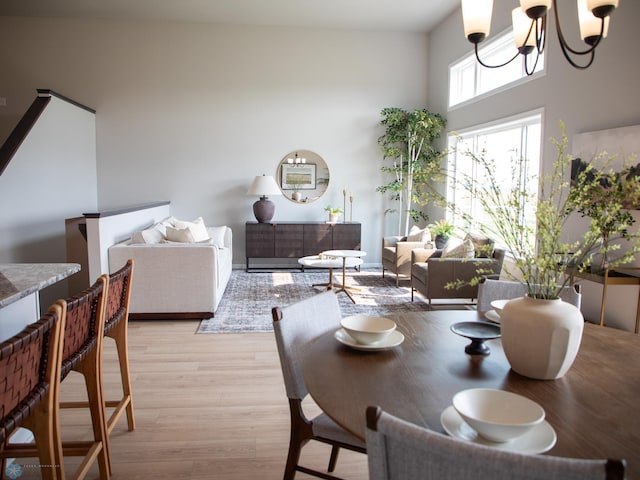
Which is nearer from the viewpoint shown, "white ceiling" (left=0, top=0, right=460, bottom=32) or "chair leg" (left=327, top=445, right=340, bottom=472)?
"chair leg" (left=327, top=445, right=340, bottom=472)

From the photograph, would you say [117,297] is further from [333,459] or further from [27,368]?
[333,459]

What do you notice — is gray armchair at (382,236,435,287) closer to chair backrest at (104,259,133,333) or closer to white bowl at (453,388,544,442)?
chair backrest at (104,259,133,333)

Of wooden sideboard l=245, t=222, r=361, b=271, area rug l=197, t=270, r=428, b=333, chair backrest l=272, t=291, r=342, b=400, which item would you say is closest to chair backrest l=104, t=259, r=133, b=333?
chair backrest l=272, t=291, r=342, b=400

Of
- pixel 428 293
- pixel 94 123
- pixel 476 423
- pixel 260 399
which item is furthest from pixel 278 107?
pixel 476 423

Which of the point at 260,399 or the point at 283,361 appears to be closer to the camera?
the point at 283,361

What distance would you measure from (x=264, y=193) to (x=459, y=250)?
3.07 metres

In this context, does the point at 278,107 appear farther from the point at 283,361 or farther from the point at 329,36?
Answer: the point at 283,361

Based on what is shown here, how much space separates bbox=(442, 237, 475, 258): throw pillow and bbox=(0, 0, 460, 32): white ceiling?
3311 mm

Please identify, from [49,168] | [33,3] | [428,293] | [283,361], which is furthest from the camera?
[33,3]

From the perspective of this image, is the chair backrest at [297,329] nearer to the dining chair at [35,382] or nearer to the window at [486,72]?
the dining chair at [35,382]

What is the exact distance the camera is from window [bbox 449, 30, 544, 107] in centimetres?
540

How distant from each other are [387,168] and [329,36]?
215 centimetres

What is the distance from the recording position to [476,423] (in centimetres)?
105

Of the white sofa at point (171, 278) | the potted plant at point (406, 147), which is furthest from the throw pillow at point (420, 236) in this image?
the white sofa at point (171, 278)
